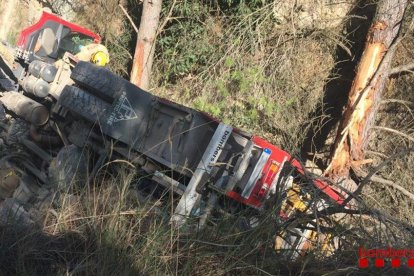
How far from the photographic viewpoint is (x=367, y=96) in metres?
7.72

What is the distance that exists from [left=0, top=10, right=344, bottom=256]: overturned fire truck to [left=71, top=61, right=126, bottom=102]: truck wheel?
0.01 metres

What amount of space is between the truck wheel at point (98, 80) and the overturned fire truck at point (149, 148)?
1 cm

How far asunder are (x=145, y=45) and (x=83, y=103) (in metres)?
5.05

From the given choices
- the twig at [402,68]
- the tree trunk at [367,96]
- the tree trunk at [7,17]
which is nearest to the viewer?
the tree trunk at [367,96]

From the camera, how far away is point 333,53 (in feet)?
30.5

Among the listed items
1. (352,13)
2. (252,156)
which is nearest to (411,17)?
(352,13)

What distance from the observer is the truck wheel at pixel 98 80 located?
5176 millimetres

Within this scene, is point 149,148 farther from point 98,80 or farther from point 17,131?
point 17,131

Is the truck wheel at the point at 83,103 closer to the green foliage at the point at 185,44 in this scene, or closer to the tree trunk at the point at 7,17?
the green foliage at the point at 185,44

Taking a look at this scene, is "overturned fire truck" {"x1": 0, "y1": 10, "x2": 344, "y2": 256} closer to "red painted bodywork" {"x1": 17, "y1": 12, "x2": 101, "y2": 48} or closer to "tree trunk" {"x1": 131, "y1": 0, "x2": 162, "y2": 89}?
"red painted bodywork" {"x1": 17, "y1": 12, "x2": 101, "y2": 48}

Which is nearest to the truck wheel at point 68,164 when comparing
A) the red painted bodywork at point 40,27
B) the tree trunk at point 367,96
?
the red painted bodywork at point 40,27

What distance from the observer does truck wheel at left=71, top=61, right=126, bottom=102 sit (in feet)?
17.0

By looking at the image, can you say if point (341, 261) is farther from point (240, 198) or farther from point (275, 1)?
point (275, 1)

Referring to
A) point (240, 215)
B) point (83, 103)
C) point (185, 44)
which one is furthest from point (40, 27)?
point (240, 215)
